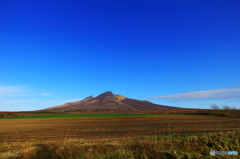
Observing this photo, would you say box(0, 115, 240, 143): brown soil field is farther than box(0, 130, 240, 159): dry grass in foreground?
Yes

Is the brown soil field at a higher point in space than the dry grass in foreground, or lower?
lower

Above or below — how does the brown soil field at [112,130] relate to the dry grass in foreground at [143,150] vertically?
below

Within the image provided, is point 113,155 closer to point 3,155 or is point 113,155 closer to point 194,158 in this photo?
point 194,158

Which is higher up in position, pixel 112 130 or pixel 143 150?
pixel 143 150

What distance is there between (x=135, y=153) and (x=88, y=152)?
2.27m

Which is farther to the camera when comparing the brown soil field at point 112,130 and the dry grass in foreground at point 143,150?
the brown soil field at point 112,130

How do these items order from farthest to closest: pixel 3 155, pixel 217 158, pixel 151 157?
pixel 3 155, pixel 151 157, pixel 217 158

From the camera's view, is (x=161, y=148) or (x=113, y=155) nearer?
(x=113, y=155)

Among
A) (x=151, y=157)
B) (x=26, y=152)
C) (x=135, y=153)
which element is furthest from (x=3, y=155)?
(x=151, y=157)

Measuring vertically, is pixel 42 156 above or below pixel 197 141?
below

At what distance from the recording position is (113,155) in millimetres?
7965

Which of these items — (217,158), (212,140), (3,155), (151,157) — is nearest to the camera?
(217,158)

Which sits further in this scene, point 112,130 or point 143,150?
point 112,130

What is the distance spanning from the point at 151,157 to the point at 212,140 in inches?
159
